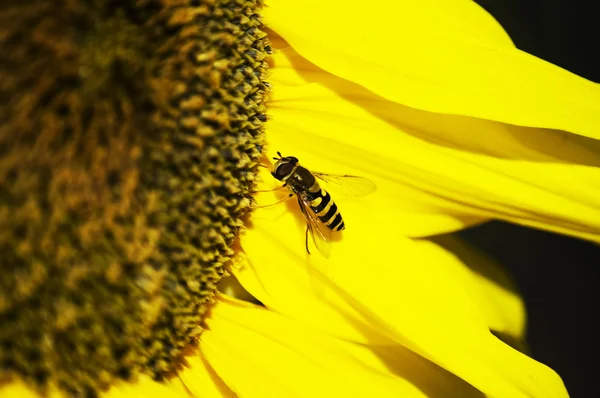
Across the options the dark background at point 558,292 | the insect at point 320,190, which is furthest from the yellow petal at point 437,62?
the dark background at point 558,292

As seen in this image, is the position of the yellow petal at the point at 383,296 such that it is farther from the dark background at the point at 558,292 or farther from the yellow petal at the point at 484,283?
the dark background at the point at 558,292

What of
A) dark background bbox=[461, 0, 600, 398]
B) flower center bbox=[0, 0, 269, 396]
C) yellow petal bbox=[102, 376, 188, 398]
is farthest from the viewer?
dark background bbox=[461, 0, 600, 398]

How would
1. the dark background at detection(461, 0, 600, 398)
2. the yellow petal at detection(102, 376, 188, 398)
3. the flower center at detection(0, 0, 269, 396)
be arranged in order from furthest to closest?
the dark background at detection(461, 0, 600, 398) → the yellow petal at detection(102, 376, 188, 398) → the flower center at detection(0, 0, 269, 396)

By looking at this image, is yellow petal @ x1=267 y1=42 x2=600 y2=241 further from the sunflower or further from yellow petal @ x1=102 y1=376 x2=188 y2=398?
yellow petal @ x1=102 y1=376 x2=188 y2=398

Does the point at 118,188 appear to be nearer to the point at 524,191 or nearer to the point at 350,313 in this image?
the point at 350,313

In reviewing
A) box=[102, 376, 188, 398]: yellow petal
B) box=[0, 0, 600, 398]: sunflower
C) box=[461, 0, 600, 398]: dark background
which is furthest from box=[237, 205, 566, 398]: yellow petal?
box=[461, 0, 600, 398]: dark background

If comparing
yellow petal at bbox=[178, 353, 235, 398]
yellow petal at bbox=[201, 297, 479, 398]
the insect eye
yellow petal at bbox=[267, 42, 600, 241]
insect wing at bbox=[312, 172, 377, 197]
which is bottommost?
yellow petal at bbox=[178, 353, 235, 398]
